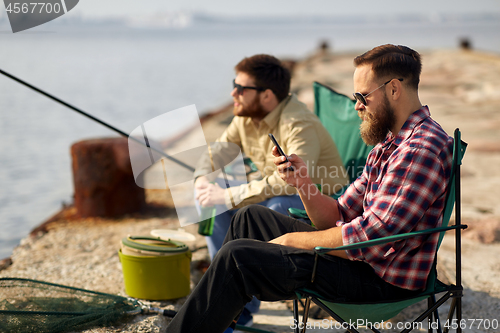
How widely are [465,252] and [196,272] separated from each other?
6.38 ft

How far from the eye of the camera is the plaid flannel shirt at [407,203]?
172cm

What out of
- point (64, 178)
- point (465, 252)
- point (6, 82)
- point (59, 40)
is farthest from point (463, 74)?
point (59, 40)

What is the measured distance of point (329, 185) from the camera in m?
2.92

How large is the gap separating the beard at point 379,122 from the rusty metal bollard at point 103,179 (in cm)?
300

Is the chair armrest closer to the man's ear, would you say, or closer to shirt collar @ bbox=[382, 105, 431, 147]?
shirt collar @ bbox=[382, 105, 431, 147]

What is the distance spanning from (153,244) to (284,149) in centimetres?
99

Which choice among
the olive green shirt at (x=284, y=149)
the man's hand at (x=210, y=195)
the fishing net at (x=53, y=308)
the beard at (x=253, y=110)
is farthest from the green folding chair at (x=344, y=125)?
the fishing net at (x=53, y=308)

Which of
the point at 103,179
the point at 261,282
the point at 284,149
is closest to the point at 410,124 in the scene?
the point at 261,282

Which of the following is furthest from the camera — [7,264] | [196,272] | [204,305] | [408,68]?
[7,264]

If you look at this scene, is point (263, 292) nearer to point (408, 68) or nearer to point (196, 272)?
point (408, 68)

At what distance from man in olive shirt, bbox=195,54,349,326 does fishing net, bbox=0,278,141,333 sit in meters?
0.71

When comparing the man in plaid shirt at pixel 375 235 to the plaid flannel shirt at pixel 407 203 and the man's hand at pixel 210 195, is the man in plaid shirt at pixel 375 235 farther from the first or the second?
the man's hand at pixel 210 195

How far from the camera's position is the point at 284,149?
9.70 ft

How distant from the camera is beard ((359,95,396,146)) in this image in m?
1.95
